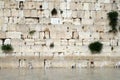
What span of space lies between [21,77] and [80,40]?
3.85 meters

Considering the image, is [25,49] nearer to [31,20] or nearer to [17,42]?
[17,42]

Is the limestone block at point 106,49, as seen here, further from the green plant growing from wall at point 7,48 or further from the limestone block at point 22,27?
the green plant growing from wall at point 7,48

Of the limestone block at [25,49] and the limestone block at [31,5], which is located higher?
the limestone block at [31,5]

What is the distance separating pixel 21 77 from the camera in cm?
1145

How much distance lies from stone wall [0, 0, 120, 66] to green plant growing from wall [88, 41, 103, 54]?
0.13m

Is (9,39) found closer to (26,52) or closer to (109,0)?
(26,52)

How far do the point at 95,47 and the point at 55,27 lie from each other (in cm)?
187

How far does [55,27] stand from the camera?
1443 cm

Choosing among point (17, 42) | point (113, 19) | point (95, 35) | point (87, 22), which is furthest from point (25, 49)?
point (113, 19)

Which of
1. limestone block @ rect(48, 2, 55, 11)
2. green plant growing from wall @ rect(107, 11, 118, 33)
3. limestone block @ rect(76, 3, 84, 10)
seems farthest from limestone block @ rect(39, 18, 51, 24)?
green plant growing from wall @ rect(107, 11, 118, 33)

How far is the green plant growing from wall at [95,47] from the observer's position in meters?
14.3

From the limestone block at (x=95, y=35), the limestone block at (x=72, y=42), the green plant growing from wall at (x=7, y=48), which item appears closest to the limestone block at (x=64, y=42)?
the limestone block at (x=72, y=42)

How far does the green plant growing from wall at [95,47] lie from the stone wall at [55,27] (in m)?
0.13

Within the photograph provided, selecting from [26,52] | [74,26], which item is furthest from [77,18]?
[26,52]
